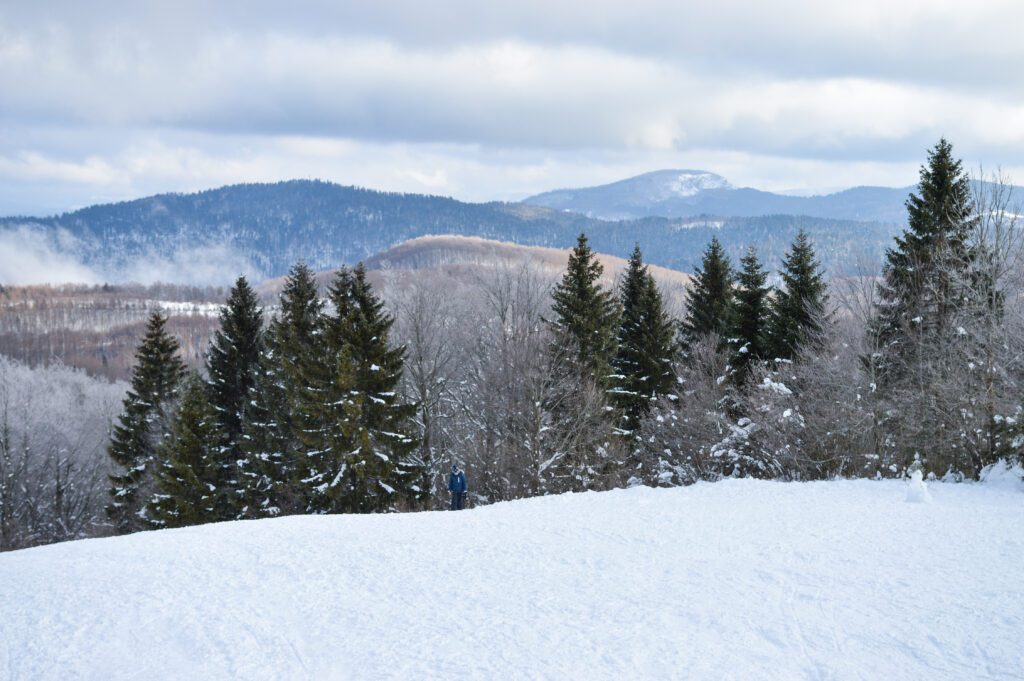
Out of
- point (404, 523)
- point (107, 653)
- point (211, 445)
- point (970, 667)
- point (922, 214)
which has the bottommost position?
point (211, 445)

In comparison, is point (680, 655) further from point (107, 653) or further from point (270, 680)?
point (107, 653)

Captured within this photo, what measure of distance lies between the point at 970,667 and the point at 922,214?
65.3 feet

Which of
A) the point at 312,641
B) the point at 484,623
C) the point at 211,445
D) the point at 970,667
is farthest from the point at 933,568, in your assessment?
the point at 211,445

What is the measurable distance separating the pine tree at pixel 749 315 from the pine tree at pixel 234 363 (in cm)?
2014

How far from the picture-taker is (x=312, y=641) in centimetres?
760

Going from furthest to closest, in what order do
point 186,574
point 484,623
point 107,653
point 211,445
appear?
point 211,445 → point 186,574 → point 484,623 → point 107,653

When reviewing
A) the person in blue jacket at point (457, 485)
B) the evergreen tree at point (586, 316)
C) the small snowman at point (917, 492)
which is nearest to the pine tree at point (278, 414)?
the evergreen tree at point (586, 316)

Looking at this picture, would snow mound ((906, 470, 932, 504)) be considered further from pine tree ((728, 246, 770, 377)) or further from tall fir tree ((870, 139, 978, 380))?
pine tree ((728, 246, 770, 377))

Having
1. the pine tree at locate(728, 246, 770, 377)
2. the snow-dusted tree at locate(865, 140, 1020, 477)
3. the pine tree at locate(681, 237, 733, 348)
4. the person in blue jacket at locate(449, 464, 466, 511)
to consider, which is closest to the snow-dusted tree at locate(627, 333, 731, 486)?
the pine tree at locate(728, 246, 770, 377)

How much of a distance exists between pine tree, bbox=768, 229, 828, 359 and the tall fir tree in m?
2.13

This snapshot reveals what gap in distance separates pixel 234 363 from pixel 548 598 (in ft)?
85.1

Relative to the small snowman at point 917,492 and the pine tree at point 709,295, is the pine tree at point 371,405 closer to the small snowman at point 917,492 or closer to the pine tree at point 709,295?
the pine tree at point 709,295

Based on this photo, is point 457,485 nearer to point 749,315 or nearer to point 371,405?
point 371,405

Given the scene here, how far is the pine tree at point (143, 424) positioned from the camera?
31.8 meters
